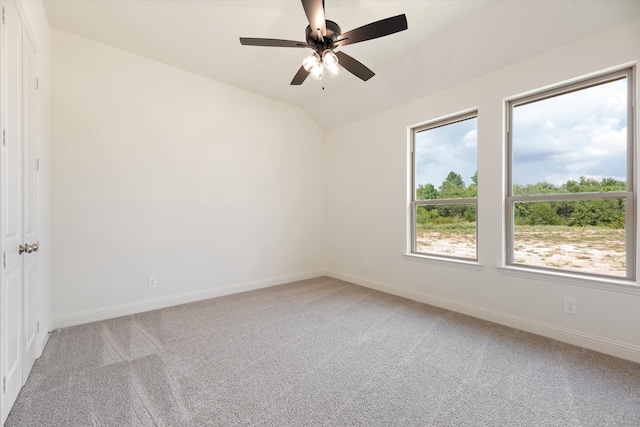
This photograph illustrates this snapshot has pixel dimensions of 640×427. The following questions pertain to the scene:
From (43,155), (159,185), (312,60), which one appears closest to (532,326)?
(312,60)

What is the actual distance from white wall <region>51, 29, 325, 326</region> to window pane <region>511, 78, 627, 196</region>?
9.93ft

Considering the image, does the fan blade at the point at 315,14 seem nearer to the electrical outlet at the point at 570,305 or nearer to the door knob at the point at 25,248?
the door knob at the point at 25,248

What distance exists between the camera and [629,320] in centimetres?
205

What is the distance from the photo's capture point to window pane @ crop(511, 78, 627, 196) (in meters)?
2.22

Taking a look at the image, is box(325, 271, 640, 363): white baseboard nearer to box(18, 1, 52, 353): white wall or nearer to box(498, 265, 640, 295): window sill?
box(498, 265, 640, 295): window sill

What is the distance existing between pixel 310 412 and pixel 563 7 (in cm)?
338

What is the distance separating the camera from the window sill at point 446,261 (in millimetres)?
→ 2943

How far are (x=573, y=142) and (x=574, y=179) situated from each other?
0.33m

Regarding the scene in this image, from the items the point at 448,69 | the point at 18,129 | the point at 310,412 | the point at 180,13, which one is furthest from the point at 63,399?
the point at 448,69

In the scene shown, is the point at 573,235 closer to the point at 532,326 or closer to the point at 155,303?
the point at 532,326

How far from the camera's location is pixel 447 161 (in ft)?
10.9

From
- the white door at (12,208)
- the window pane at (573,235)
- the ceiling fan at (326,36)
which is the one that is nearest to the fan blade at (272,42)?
the ceiling fan at (326,36)

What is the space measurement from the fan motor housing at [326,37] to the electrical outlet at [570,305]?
9.35ft

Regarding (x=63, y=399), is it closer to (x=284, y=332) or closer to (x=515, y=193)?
(x=284, y=332)
